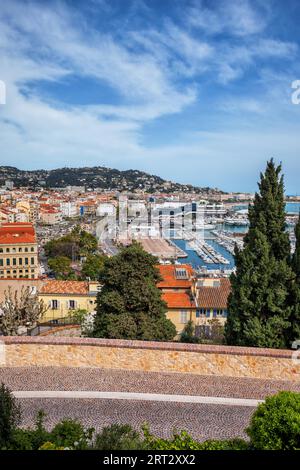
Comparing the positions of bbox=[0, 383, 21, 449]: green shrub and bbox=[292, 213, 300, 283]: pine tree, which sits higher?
bbox=[292, 213, 300, 283]: pine tree

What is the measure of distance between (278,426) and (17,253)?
4112 centimetres

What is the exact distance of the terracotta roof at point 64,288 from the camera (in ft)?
76.5

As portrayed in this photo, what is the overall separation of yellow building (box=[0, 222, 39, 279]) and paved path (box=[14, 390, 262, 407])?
36562 mm

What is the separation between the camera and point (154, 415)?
6.79 meters

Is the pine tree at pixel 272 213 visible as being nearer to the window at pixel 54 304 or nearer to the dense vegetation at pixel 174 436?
the dense vegetation at pixel 174 436

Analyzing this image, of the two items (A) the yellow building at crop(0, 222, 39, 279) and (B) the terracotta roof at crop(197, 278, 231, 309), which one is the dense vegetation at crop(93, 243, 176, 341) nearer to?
(B) the terracotta roof at crop(197, 278, 231, 309)

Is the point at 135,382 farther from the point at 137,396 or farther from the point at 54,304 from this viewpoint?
the point at 54,304

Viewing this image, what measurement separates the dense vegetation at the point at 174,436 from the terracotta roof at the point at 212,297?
16.3m

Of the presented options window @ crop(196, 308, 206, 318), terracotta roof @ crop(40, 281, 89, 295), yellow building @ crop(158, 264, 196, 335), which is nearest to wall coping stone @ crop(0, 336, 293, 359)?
yellow building @ crop(158, 264, 196, 335)

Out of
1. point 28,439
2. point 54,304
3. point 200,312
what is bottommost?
point 200,312

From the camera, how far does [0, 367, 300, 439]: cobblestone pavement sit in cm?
654

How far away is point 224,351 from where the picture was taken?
833 cm

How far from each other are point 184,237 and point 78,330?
72500mm

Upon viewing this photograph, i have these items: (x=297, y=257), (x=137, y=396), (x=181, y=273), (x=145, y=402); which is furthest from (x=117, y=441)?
(x=181, y=273)
